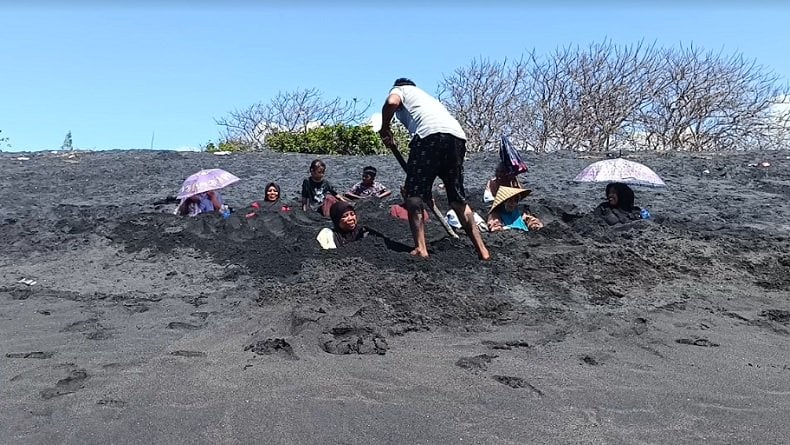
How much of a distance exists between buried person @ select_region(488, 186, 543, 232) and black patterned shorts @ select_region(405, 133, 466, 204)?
1392mm

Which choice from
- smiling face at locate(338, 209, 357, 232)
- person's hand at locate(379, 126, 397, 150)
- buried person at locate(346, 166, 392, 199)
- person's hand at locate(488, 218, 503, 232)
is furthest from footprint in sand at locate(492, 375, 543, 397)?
buried person at locate(346, 166, 392, 199)

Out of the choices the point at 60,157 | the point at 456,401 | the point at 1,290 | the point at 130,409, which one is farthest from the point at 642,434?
the point at 60,157

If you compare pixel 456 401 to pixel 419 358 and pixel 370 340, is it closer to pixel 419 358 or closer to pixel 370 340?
pixel 419 358

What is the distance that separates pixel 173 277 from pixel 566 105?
16.6 meters

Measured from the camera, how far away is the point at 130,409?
3471 mm

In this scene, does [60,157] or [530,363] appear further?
[60,157]

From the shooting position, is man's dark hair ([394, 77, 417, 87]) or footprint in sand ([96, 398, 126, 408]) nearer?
footprint in sand ([96, 398, 126, 408])

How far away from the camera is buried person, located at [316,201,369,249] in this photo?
6512 millimetres

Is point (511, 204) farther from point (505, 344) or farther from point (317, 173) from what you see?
point (505, 344)

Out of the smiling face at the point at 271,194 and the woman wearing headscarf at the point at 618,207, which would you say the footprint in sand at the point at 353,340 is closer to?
the woman wearing headscarf at the point at 618,207

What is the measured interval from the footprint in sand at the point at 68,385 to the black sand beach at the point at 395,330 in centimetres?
2

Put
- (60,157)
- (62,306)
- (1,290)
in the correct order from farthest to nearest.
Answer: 1. (60,157)
2. (1,290)
3. (62,306)

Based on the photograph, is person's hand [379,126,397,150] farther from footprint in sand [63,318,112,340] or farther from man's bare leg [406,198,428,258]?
footprint in sand [63,318,112,340]

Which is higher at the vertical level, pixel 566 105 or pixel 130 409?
pixel 566 105
